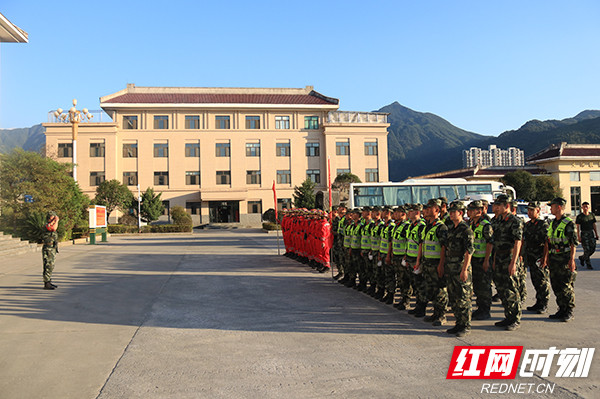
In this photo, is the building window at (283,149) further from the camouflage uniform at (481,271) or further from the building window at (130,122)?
the camouflage uniform at (481,271)

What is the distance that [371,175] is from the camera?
5359 cm

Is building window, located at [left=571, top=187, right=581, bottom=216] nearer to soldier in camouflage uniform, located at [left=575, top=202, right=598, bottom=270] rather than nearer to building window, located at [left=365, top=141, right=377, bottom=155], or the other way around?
building window, located at [left=365, top=141, right=377, bottom=155]

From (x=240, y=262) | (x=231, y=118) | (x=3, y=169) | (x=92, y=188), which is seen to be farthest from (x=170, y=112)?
(x=240, y=262)

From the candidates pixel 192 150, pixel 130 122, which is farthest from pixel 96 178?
pixel 192 150

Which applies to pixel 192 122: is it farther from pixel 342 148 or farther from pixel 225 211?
pixel 342 148

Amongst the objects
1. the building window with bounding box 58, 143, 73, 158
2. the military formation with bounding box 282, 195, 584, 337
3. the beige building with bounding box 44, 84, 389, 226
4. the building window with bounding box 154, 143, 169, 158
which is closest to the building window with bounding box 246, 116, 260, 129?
the beige building with bounding box 44, 84, 389, 226

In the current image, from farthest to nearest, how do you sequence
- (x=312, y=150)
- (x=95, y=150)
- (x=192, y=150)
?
(x=312, y=150), (x=192, y=150), (x=95, y=150)

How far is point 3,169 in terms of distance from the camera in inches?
996

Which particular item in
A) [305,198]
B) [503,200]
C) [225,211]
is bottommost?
[225,211]

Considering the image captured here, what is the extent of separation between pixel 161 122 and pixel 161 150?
3.32 meters

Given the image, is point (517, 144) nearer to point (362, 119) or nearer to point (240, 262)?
point (362, 119)

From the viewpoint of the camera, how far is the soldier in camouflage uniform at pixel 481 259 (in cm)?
659

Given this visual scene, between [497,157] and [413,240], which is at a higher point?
[497,157]

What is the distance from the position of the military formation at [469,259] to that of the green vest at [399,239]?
2 cm
